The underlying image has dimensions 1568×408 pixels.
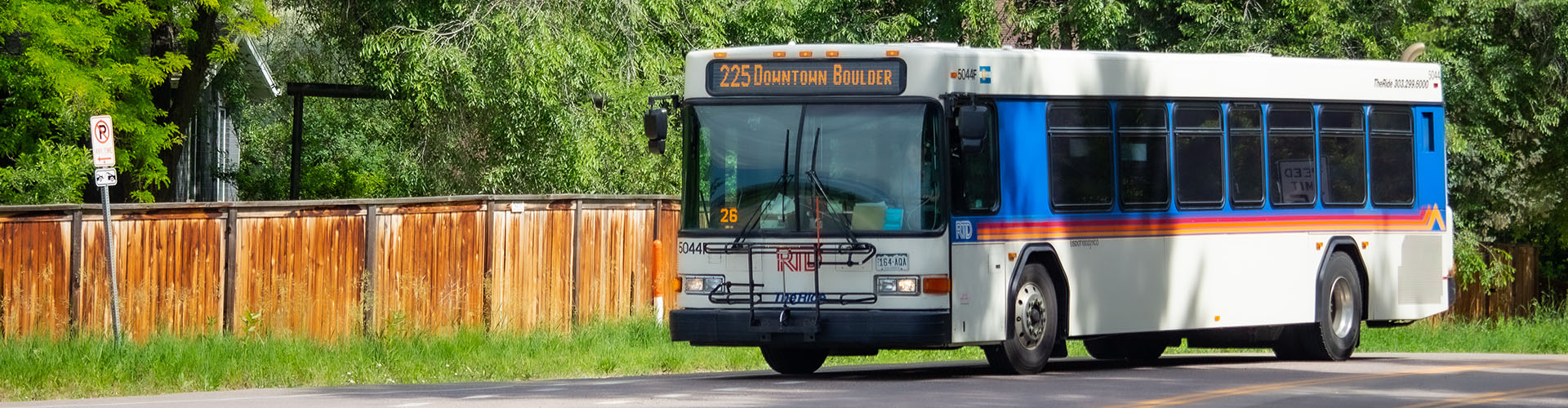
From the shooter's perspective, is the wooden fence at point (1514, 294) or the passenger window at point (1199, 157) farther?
the wooden fence at point (1514, 294)

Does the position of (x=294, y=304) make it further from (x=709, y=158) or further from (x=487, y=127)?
(x=487, y=127)

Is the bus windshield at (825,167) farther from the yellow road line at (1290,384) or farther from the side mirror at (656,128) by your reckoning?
the yellow road line at (1290,384)

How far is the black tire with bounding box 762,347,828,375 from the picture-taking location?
15648 millimetres

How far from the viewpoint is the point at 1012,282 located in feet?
48.3

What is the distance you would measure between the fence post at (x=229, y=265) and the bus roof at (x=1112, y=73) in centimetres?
556

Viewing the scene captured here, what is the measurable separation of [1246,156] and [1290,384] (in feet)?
11.1

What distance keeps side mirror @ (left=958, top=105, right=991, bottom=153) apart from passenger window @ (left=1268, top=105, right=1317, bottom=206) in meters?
4.23

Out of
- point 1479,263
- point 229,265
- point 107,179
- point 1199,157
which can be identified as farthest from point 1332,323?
point 1479,263

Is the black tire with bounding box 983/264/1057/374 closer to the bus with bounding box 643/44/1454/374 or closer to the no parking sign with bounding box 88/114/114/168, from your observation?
the bus with bounding box 643/44/1454/374

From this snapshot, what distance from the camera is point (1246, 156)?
55.4 ft

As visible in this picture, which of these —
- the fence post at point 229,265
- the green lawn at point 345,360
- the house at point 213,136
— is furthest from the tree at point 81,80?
the green lawn at point 345,360

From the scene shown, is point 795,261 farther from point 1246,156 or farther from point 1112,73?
point 1246,156

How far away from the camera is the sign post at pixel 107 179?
17.0 metres

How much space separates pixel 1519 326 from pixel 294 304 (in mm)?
17432
